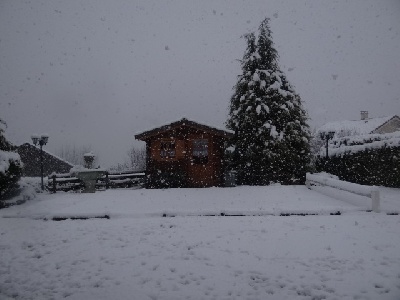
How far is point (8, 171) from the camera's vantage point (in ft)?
43.2

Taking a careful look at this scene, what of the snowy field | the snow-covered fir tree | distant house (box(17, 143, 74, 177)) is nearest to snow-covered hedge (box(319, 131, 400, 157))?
the snow-covered fir tree

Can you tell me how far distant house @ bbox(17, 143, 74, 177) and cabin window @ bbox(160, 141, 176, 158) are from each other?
3035 cm

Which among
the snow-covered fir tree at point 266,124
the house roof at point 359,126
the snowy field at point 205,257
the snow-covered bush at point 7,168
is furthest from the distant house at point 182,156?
the house roof at point 359,126

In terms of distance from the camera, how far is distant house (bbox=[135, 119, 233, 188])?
65.0 ft

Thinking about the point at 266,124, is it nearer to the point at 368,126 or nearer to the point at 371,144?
the point at 371,144

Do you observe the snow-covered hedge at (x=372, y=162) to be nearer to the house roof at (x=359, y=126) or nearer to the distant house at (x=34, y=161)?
the house roof at (x=359, y=126)

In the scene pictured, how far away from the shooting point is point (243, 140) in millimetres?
25078

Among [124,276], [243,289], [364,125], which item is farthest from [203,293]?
[364,125]

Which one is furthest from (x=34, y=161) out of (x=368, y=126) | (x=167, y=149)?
(x=368, y=126)

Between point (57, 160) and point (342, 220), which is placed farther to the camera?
point (57, 160)

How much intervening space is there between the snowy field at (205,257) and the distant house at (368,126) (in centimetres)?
4065

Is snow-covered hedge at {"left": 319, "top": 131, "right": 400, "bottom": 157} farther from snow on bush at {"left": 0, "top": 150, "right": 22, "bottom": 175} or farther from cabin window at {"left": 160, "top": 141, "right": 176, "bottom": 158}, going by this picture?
snow on bush at {"left": 0, "top": 150, "right": 22, "bottom": 175}

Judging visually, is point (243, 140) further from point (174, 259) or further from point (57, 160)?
point (57, 160)

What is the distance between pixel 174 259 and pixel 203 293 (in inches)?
58.8
